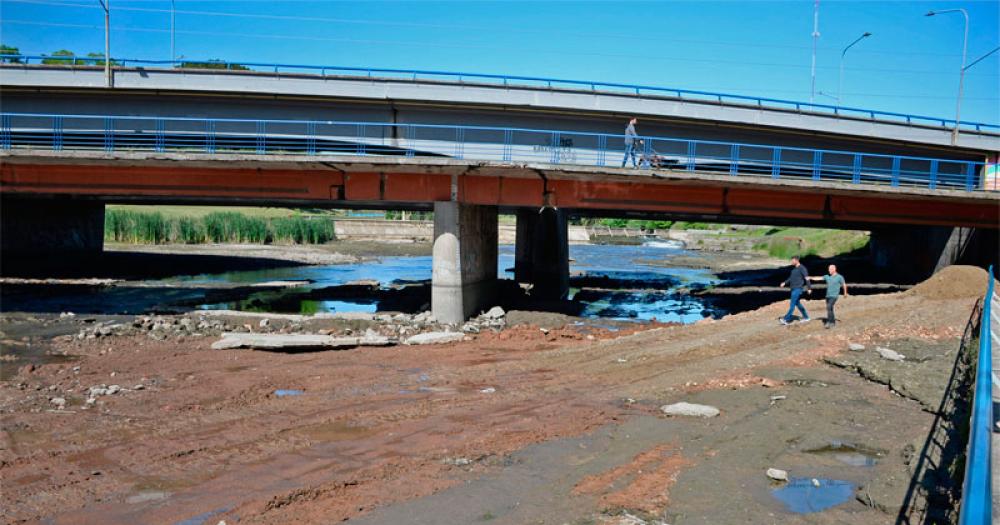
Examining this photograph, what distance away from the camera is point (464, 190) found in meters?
23.3

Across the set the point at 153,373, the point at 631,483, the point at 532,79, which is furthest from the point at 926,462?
the point at 532,79

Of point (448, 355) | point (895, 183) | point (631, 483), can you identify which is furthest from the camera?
point (895, 183)

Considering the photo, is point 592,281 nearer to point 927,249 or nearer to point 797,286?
point 927,249

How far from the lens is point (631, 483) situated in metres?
7.96

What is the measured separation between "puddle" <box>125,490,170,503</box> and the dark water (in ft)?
59.1

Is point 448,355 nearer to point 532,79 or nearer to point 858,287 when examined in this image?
point 532,79

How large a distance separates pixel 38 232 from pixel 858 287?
39.2 meters

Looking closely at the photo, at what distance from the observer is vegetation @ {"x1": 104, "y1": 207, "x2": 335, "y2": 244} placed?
48.3 metres

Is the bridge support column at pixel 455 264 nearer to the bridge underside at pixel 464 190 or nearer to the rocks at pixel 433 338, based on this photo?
the bridge underside at pixel 464 190

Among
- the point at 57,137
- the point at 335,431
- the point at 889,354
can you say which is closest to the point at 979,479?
the point at 335,431

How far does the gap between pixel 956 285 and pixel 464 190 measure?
15.5m

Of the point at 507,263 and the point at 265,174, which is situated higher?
Answer: the point at 265,174

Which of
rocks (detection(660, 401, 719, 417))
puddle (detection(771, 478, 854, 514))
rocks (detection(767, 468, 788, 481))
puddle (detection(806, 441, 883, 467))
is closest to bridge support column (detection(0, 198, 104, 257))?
rocks (detection(660, 401, 719, 417))

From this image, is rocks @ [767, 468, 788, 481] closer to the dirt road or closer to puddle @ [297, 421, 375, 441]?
the dirt road
